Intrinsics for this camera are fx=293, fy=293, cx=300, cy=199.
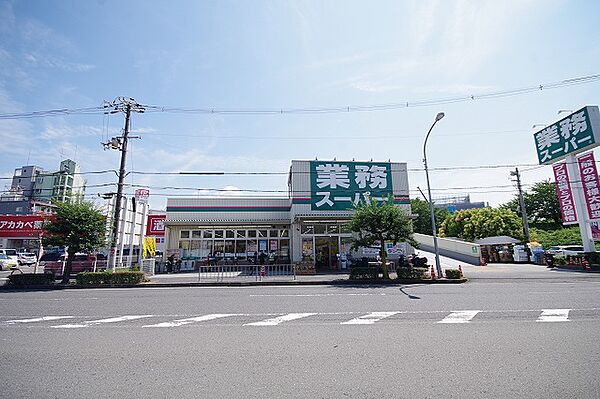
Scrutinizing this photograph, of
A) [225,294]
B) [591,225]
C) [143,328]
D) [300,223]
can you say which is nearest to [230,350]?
[143,328]

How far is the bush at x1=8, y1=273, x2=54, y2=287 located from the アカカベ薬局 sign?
34135mm

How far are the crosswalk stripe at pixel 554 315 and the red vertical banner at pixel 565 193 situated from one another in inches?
770

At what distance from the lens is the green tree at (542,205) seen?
40312 mm

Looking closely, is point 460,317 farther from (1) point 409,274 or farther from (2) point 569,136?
(2) point 569,136

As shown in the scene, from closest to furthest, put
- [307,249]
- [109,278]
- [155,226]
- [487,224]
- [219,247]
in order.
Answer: [109,278] → [307,249] → [155,226] → [219,247] → [487,224]

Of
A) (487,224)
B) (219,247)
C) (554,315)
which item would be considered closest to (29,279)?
(219,247)

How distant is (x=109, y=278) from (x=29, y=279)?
12.5 feet

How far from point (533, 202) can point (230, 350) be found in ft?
167

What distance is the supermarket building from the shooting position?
22172 mm

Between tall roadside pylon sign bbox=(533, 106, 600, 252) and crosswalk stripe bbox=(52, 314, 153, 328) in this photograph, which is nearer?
crosswalk stripe bbox=(52, 314, 153, 328)

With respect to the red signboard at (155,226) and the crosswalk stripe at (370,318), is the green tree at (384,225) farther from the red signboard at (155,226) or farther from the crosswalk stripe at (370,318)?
the red signboard at (155,226)

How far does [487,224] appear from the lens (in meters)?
31.1

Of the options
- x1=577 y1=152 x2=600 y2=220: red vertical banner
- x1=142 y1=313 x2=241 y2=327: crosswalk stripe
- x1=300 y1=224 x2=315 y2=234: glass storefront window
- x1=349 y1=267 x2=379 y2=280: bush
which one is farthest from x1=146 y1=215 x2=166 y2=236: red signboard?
x1=577 y1=152 x2=600 y2=220: red vertical banner

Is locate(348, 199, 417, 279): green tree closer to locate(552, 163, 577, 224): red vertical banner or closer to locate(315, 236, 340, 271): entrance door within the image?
locate(315, 236, 340, 271): entrance door
